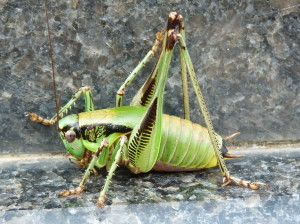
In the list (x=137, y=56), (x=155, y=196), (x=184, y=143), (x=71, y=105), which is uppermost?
(x=137, y=56)

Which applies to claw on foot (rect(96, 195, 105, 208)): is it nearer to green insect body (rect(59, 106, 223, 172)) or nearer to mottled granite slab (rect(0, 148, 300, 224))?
mottled granite slab (rect(0, 148, 300, 224))

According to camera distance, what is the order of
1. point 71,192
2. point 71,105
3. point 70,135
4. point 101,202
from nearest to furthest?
point 101,202, point 71,192, point 70,135, point 71,105

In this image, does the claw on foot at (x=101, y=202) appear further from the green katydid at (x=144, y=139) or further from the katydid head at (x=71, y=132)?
the katydid head at (x=71, y=132)

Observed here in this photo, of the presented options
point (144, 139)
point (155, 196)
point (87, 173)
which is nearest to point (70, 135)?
point (87, 173)

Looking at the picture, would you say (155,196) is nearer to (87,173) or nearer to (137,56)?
(87,173)

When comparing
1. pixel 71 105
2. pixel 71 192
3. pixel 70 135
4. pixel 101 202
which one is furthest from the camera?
A: pixel 71 105

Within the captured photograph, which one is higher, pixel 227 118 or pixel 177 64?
pixel 177 64

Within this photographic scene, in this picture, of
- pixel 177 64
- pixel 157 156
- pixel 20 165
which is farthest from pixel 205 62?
pixel 20 165

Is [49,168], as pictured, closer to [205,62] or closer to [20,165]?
[20,165]
